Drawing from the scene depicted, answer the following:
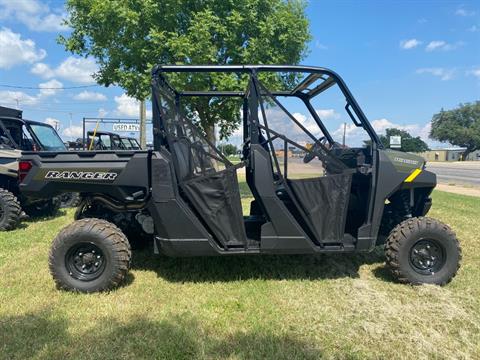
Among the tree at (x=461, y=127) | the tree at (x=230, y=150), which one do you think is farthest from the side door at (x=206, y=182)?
the tree at (x=461, y=127)

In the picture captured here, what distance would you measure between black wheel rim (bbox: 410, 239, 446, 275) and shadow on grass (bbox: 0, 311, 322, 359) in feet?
5.67

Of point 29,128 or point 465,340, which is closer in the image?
point 465,340

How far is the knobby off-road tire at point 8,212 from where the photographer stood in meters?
6.51

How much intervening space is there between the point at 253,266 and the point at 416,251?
167cm

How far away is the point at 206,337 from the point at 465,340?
1830 mm

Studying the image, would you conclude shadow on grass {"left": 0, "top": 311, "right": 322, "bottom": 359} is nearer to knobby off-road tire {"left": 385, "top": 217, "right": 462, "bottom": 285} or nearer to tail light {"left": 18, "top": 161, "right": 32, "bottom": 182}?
tail light {"left": 18, "top": 161, "right": 32, "bottom": 182}

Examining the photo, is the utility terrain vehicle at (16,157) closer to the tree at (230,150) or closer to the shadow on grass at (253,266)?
the shadow on grass at (253,266)

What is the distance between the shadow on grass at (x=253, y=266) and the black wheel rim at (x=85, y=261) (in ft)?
2.26

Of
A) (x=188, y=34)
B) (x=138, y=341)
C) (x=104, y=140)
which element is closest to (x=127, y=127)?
(x=104, y=140)

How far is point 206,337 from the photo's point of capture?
2947 mm

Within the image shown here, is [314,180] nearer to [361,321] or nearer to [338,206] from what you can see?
[338,206]

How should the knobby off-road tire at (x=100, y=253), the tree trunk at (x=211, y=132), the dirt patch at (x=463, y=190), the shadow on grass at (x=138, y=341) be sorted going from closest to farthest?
the shadow on grass at (x=138, y=341), the knobby off-road tire at (x=100, y=253), the tree trunk at (x=211, y=132), the dirt patch at (x=463, y=190)

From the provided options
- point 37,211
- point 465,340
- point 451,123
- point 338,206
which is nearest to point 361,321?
point 465,340

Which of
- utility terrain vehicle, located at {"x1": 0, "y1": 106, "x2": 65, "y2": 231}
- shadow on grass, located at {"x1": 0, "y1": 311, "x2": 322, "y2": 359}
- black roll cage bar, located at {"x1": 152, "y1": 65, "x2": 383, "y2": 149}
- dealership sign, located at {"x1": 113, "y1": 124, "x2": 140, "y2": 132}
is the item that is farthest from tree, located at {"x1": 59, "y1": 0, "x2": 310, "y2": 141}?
dealership sign, located at {"x1": 113, "y1": 124, "x2": 140, "y2": 132}
